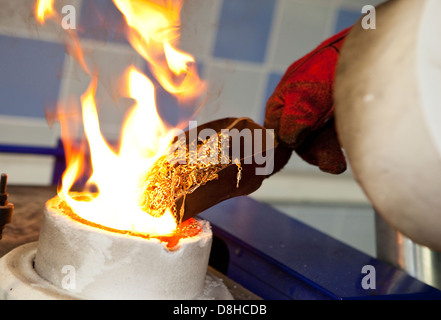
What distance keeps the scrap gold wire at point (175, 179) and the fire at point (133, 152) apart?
16 mm

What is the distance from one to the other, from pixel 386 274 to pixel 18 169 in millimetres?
1880

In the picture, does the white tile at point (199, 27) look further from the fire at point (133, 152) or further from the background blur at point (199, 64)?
the fire at point (133, 152)

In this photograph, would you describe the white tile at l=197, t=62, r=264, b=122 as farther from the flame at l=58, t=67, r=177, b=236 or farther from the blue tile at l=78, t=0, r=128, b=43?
the flame at l=58, t=67, r=177, b=236

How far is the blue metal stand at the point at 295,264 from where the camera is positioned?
1.59m

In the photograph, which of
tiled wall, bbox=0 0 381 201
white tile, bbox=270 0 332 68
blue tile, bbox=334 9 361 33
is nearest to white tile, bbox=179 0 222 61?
tiled wall, bbox=0 0 381 201

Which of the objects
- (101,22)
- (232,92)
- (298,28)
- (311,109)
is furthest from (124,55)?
(311,109)

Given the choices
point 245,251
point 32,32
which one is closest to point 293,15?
point 32,32

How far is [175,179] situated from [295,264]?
1.71 ft

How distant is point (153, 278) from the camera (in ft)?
4.16

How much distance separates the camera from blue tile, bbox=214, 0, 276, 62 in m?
3.18

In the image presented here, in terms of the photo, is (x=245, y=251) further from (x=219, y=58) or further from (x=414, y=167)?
(x=219, y=58)

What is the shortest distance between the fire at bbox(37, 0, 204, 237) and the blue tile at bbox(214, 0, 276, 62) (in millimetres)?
1489

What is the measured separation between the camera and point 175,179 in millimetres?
1356

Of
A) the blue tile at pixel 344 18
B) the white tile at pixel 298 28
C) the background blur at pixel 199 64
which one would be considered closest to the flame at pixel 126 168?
the background blur at pixel 199 64
